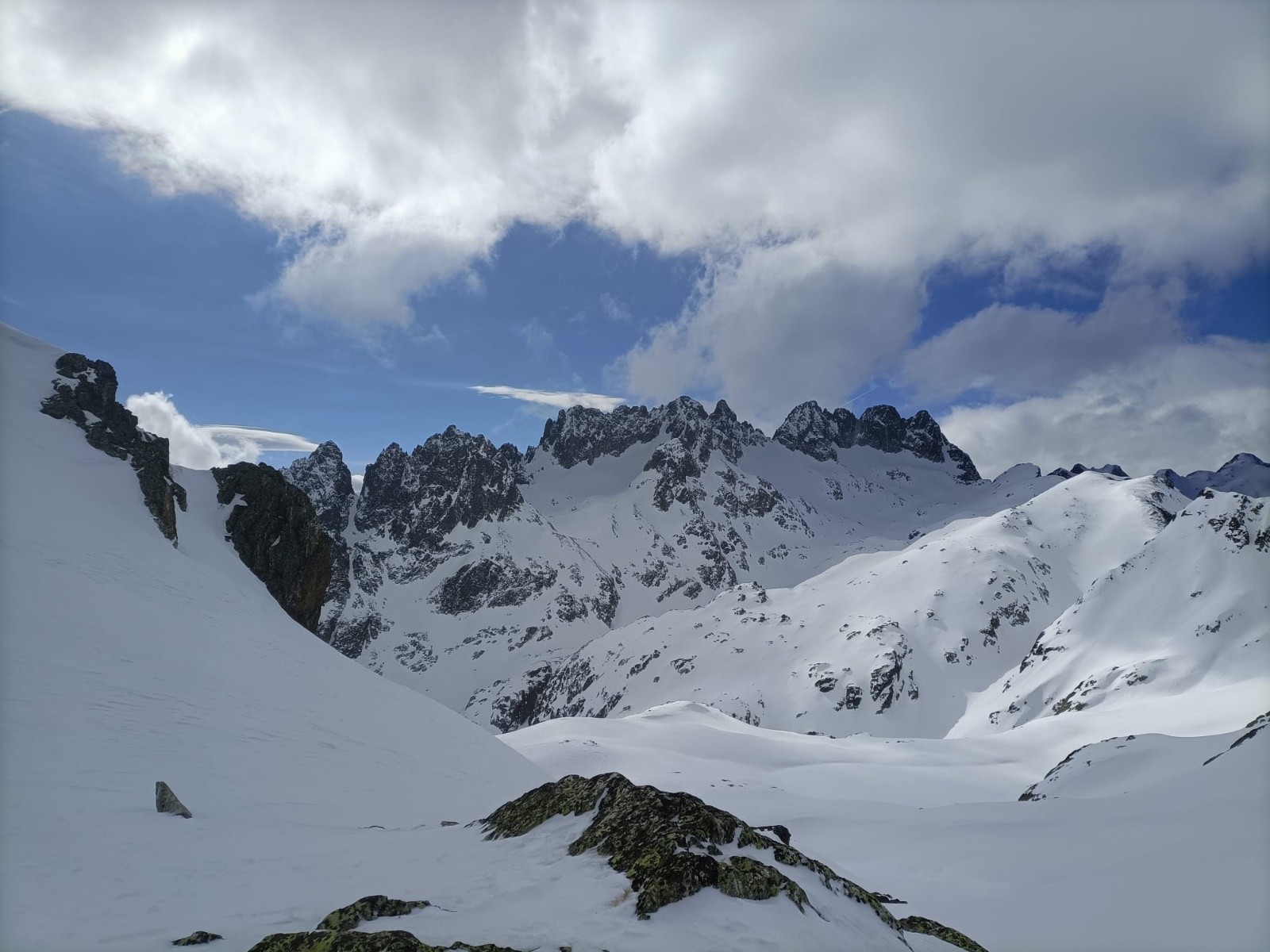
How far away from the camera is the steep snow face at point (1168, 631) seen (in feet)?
250

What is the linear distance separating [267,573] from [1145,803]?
162ft

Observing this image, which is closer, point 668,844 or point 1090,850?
→ point 668,844

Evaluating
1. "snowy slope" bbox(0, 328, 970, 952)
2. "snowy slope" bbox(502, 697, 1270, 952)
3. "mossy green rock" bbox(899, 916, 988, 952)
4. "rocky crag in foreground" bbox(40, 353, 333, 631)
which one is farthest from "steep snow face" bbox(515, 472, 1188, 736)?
"mossy green rock" bbox(899, 916, 988, 952)

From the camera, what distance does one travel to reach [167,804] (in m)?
11.2

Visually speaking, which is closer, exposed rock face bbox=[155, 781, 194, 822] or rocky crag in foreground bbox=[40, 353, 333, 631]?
exposed rock face bbox=[155, 781, 194, 822]

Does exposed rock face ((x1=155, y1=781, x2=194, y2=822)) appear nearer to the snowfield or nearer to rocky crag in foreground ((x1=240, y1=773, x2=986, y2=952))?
the snowfield

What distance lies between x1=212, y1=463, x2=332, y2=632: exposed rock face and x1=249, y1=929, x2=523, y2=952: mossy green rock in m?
44.4

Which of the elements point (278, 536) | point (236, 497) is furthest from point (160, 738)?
point (236, 497)

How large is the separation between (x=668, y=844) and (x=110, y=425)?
4720 centimetres

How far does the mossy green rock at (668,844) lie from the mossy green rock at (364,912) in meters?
2.45

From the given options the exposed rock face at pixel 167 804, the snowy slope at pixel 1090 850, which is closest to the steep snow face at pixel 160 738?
the exposed rock face at pixel 167 804

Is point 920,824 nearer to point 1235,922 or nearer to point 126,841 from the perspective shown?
point 1235,922

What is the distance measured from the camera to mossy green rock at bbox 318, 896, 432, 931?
6965 millimetres

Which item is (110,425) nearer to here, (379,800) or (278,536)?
(278,536)
